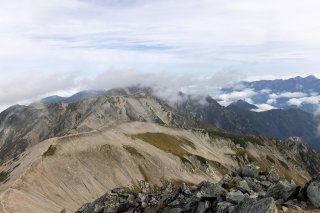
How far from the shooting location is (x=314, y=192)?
38.8m

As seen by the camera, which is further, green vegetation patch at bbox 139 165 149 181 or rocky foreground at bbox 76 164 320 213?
green vegetation patch at bbox 139 165 149 181

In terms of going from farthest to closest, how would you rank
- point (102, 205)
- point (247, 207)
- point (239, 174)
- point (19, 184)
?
point (19, 184), point (102, 205), point (239, 174), point (247, 207)

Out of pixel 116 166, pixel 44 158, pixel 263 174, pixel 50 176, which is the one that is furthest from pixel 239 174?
pixel 116 166

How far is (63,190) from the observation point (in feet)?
471

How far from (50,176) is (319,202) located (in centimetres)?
12275

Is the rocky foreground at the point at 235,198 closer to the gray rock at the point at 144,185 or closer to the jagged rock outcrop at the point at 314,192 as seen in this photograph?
the jagged rock outcrop at the point at 314,192

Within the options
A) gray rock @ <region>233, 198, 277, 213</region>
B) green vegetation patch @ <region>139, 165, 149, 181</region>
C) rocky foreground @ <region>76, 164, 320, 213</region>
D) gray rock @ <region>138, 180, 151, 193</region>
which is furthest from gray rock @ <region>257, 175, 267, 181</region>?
green vegetation patch @ <region>139, 165, 149, 181</region>

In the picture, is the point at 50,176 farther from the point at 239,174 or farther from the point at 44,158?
the point at 239,174

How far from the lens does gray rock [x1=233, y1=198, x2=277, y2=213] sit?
32969 mm

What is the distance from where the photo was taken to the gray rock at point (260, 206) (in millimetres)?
32969

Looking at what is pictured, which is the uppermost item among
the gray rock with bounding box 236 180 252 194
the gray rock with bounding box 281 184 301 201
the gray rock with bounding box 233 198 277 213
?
the gray rock with bounding box 233 198 277 213

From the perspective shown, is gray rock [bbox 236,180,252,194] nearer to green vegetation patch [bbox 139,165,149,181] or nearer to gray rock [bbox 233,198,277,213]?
gray rock [bbox 233,198,277,213]

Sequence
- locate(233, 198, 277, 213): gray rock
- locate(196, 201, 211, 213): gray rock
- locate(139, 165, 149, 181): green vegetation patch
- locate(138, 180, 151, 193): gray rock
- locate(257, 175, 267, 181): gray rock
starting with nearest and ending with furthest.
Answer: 1. locate(233, 198, 277, 213): gray rock
2. locate(196, 201, 211, 213): gray rock
3. locate(257, 175, 267, 181): gray rock
4. locate(138, 180, 151, 193): gray rock
5. locate(139, 165, 149, 181): green vegetation patch

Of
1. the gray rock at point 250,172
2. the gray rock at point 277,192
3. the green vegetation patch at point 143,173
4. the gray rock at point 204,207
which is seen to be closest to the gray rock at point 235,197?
the gray rock at point 204,207
